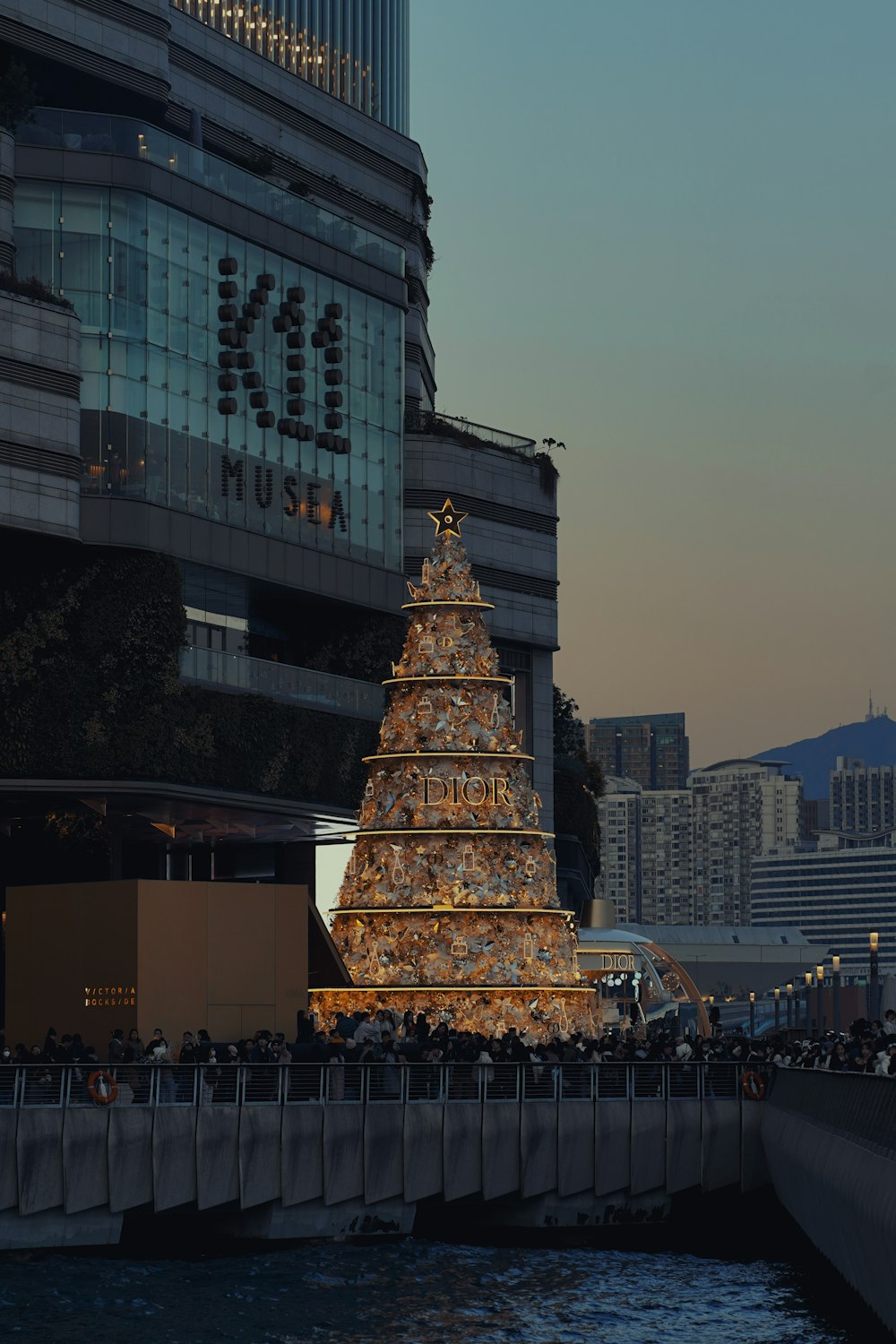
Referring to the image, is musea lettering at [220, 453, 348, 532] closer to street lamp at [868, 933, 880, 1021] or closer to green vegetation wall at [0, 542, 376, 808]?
green vegetation wall at [0, 542, 376, 808]

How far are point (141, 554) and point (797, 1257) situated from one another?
85.2 ft

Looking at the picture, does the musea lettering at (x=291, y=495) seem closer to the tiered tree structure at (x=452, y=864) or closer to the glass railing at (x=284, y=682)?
Answer: the glass railing at (x=284, y=682)

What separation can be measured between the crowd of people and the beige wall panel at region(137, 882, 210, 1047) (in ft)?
1.94

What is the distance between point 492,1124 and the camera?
149 feet

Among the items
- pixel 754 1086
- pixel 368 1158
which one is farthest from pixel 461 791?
pixel 368 1158

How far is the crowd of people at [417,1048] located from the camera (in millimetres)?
43219

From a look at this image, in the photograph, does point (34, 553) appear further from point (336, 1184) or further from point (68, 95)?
point (336, 1184)

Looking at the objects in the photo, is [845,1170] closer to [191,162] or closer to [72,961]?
[72,961]

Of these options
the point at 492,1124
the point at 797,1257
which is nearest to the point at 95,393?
the point at 492,1124

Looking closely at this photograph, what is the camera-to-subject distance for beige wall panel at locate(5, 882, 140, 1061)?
168ft

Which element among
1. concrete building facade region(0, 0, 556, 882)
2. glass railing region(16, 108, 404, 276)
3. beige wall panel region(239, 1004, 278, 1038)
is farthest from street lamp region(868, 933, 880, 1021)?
beige wall panel region(239, 1004, 278, 1038)

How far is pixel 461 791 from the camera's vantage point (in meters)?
55.2

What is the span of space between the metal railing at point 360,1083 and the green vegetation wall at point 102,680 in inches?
682

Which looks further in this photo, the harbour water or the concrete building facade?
the concrete building facade
